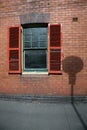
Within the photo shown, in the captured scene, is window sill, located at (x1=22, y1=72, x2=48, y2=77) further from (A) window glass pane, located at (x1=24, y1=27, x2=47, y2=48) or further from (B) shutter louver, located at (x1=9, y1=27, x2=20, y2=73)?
(A) window glass pane, located at (x1=24, y1=27, x2=47, y2=48)

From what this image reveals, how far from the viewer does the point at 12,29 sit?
1077cm

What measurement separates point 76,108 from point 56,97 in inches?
33.5

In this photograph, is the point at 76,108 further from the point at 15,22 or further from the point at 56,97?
the point at 15,22

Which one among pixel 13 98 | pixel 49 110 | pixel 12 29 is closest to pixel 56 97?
pixel 49 110

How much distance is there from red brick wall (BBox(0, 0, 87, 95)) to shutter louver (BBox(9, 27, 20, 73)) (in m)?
0.16

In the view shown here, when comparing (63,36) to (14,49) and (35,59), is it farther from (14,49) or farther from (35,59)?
(14,49)

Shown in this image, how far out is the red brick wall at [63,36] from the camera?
1024 cm

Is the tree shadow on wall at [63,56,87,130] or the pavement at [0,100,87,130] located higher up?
the tree shadow on wall at [63,56,87,130]

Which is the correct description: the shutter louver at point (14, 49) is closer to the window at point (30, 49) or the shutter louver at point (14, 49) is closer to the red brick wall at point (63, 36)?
the window at point (30, 49)

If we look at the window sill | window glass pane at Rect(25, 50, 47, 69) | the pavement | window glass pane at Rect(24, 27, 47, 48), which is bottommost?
the pavement

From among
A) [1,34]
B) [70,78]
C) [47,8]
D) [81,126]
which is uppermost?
[47,8]

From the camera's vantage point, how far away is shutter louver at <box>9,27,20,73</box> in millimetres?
10711

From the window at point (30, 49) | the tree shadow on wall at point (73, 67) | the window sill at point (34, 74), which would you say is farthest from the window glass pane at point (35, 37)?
the tree shadow on wall at point (73, 67)

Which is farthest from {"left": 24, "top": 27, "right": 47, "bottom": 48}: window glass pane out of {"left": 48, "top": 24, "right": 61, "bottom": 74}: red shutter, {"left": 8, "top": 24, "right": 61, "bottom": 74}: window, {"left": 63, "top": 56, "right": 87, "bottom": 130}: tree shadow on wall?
{"left": 63, "top": 56, "right": 87, "bottom": 130}: tree shadow on wall
